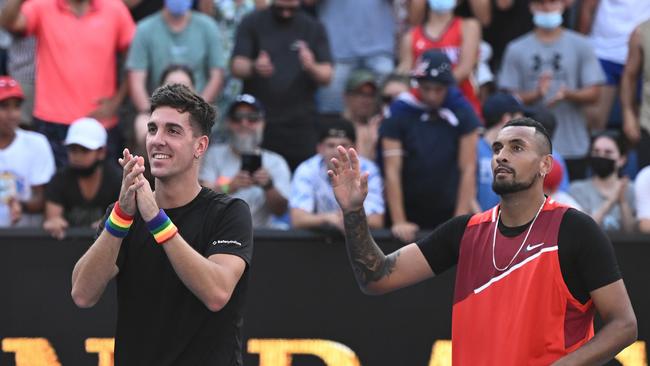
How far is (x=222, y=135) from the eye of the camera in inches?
419

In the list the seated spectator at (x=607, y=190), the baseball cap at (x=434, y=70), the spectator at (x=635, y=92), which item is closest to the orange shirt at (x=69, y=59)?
the baseball cap at (x=434, y=70)

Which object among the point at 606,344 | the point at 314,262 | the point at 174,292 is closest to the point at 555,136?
the point at 314,262

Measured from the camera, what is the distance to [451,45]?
11055 mm

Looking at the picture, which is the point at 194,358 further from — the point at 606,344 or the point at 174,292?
the point at 606,344

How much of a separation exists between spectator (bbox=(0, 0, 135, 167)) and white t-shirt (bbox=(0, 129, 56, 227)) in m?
0.63

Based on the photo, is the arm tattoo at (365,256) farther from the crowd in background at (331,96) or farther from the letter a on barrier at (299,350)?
the crowd in background at (331,96)

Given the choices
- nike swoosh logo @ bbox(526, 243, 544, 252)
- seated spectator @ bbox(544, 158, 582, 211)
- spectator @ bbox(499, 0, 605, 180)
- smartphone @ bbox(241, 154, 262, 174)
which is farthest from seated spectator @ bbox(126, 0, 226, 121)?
nike swoosh logo @ bbox(526, 243, 544, 252)

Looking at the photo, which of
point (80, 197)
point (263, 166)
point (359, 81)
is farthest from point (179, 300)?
point (359, 81)

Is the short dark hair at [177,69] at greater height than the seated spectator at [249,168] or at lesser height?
greater

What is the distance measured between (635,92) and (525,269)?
6073 millimetres

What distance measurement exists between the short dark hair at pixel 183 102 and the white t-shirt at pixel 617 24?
717 cm

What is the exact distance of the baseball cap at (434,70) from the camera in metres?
9.27

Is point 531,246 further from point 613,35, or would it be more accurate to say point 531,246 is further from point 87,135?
point 613,35

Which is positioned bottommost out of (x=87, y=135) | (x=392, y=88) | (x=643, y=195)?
(x=643, y=195)
